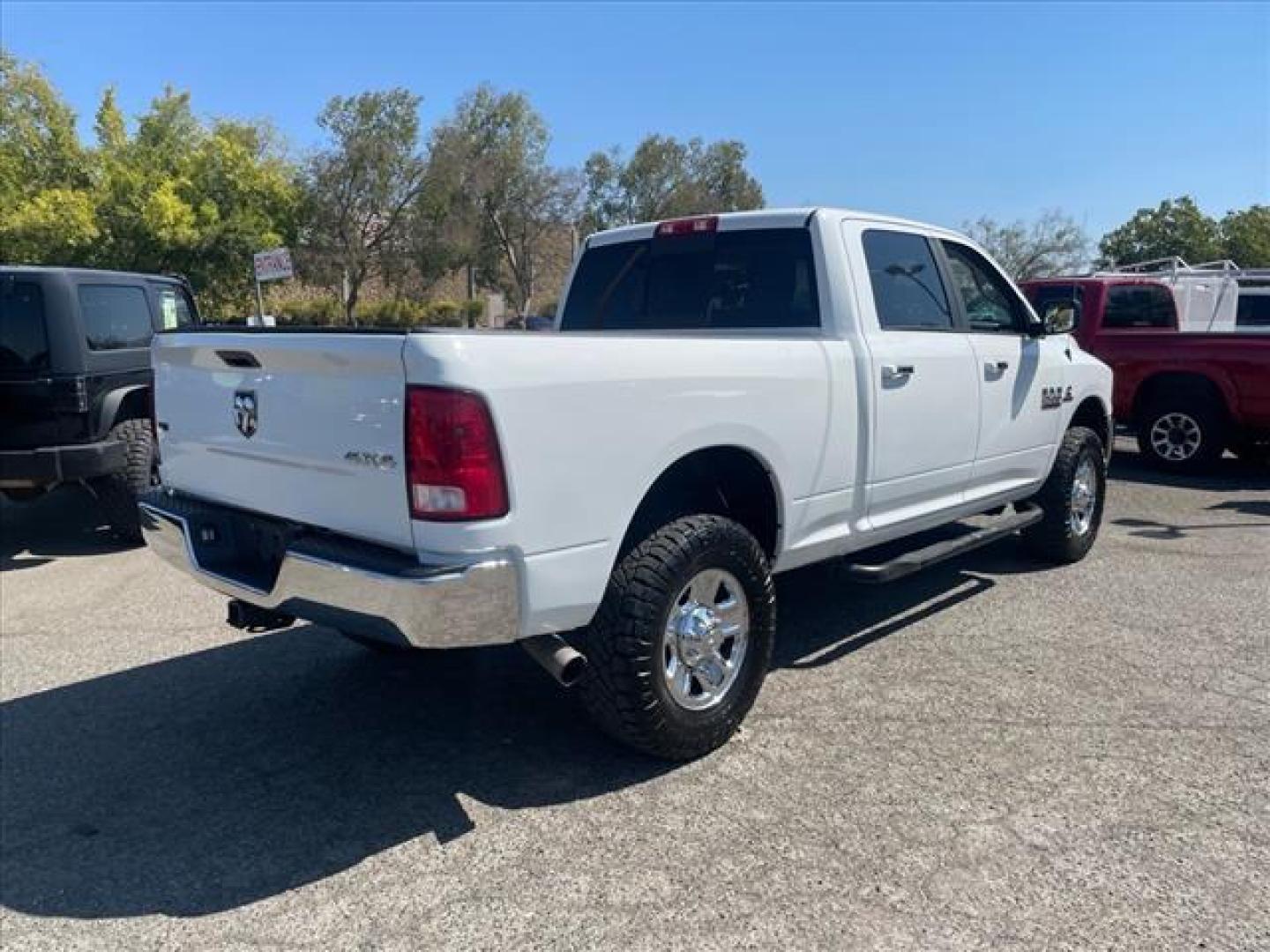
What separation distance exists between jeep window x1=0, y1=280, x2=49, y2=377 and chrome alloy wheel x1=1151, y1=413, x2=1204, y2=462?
991 cm

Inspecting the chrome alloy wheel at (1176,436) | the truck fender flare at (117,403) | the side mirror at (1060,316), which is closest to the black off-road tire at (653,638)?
the side mirror at (1060,316)

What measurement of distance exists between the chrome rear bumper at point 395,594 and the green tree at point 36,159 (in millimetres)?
28419

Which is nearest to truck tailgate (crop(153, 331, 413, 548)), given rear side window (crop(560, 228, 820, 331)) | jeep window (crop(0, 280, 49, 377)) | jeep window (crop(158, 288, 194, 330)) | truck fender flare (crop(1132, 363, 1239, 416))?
rear side window (crop(560, 228, 820, 331))

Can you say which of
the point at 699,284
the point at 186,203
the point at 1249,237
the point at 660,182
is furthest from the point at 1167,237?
the point at 699,284

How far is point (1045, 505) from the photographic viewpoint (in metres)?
5.88

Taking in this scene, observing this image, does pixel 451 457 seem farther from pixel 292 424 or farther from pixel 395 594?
pixel 292 424

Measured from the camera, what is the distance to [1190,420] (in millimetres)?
9547

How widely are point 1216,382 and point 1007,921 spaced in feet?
27.7

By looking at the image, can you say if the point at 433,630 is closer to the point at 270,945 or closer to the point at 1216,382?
the point at 270,945

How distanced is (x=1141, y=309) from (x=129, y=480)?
33.0 feet

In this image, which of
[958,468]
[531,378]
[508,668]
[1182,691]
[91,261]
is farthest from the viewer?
[91,261]

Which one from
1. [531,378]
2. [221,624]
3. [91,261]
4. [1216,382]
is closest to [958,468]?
[531,378]

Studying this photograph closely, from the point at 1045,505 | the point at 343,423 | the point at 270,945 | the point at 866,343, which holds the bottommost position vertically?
the point at 270,945

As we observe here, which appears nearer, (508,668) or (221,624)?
(508,668)
